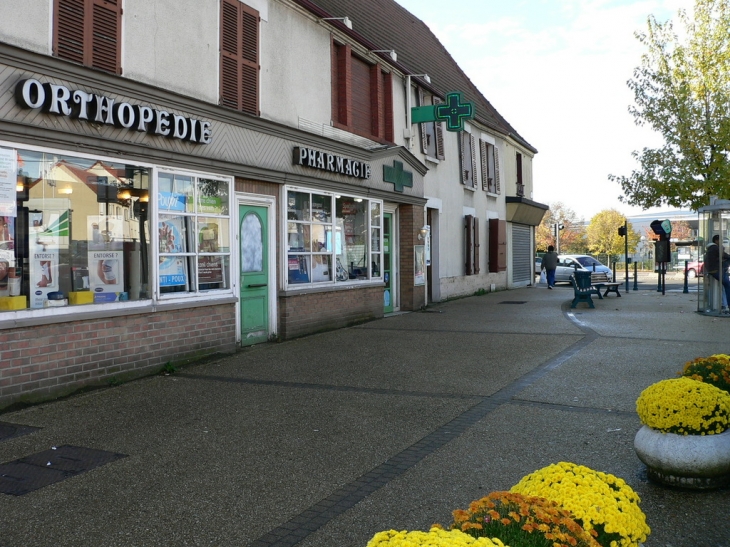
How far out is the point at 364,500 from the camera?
14.0 feet

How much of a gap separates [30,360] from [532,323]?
947 centimetres

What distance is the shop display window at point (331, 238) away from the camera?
11395 millimetres

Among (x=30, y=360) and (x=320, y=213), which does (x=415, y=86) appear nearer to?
(x=320, y=213)

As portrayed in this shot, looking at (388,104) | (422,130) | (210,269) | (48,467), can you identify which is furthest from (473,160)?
(48,467)

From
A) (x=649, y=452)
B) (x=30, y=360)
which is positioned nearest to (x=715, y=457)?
(x=649, y=452)

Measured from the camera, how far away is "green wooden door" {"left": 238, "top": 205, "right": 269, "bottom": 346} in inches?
402

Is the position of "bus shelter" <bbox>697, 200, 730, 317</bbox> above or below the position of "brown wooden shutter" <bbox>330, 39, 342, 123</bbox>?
below

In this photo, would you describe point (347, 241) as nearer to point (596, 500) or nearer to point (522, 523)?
point (596, 500)

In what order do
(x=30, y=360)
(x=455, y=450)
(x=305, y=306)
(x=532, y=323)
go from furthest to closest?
(x=532, y=323) → (x=305, y=306) → (x=30, y=360) → (x=455, y=450)

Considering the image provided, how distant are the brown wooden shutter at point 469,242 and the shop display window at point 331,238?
6.05 metres

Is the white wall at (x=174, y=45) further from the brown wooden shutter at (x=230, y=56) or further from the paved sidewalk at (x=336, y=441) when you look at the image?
the paved sidewalk at (x=336, y=441)

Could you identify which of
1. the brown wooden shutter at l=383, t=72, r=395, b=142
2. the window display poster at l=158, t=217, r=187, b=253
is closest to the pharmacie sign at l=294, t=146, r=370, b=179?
the brown wooden shutter at l=383, t=72, r=395, b=142

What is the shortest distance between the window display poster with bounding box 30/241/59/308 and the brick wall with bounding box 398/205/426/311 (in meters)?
9.51

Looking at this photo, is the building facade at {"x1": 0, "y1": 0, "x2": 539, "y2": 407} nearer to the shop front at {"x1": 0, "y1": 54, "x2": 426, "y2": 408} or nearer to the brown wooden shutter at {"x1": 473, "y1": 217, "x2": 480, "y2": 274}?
the shop front at {"x1": 0, "y1": 54, "x2": 426, "y2": 408}
